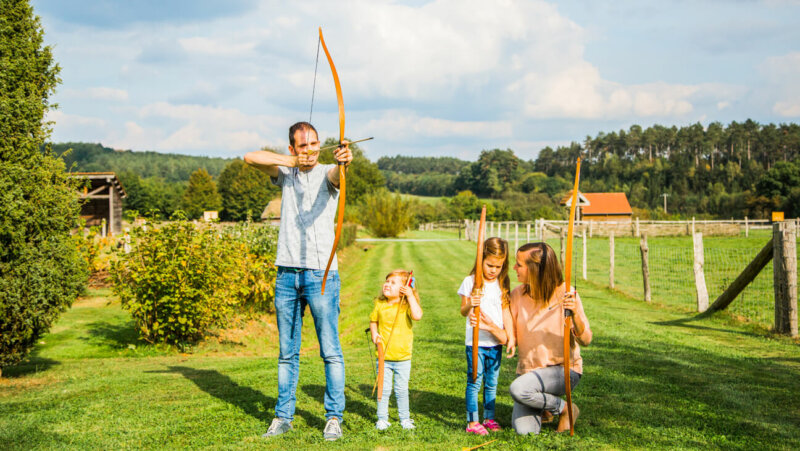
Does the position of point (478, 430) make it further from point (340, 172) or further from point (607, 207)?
point (607, 207)

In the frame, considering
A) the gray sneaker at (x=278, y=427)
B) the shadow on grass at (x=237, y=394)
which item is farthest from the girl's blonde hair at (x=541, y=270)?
the gray sneaker at (x=278, y=427)

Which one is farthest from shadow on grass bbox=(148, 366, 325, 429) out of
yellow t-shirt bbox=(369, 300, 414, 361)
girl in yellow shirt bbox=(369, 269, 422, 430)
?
yellow t-shirt bbox=(369, 300, 414, 361)

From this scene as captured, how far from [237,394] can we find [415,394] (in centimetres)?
178

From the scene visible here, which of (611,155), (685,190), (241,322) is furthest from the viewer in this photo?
(611,155)

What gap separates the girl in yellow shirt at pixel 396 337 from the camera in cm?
435

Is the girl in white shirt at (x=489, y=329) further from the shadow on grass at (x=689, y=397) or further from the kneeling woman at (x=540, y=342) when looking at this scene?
the shadow on grass at (x=689, y=397)

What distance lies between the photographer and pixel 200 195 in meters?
85.5

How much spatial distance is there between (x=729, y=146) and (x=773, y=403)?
117294 millimetres

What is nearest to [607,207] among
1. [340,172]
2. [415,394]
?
[415,394]

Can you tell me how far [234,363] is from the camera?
7.57m

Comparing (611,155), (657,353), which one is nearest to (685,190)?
(611,155)

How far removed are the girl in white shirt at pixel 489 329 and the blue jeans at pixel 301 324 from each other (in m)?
1.01

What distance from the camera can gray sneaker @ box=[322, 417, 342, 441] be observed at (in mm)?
4059

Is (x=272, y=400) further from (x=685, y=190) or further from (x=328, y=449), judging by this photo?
(x=685, y=190)
